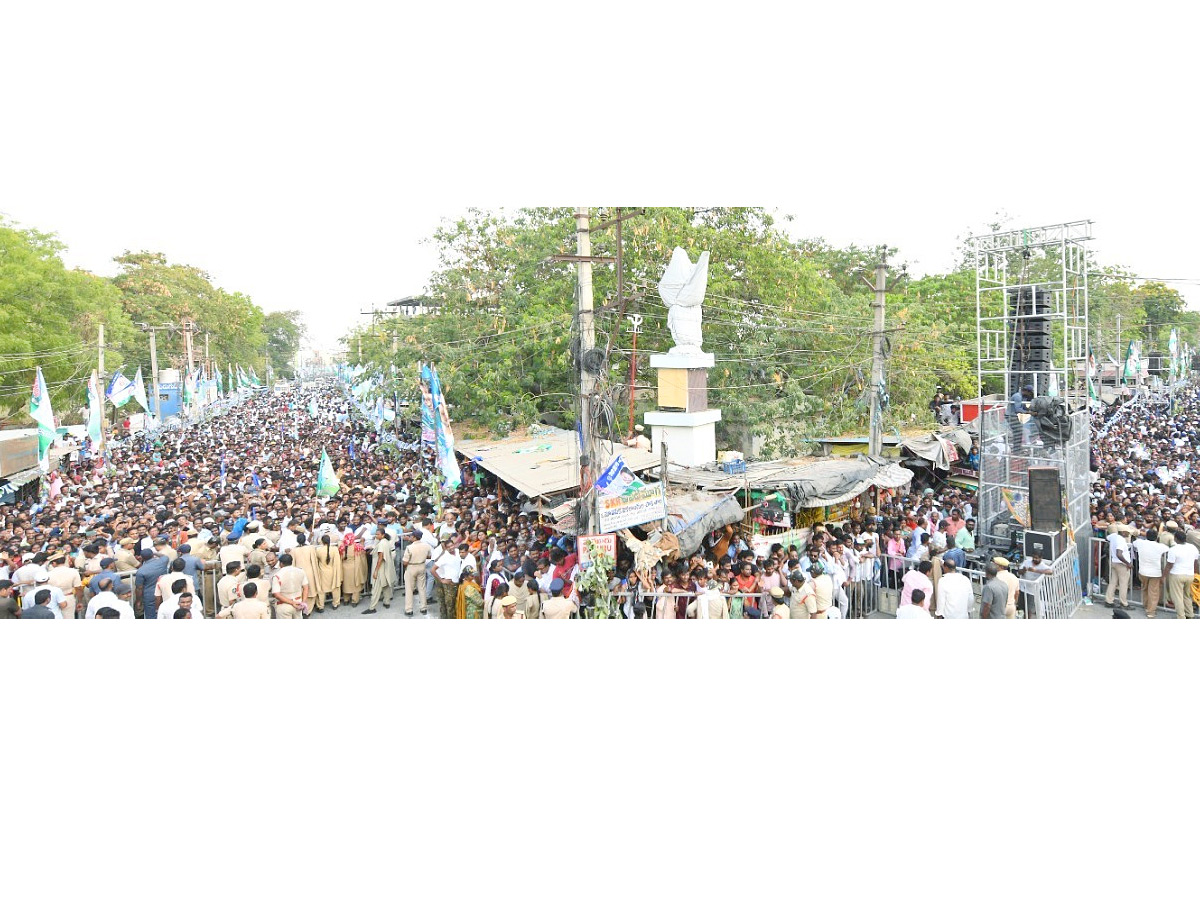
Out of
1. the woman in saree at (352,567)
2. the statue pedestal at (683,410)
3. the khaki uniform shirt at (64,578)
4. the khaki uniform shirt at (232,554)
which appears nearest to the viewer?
the khaki uniform shirt at (64,578)

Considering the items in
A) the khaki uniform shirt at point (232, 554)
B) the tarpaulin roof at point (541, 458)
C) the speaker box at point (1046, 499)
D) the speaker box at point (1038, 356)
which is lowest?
the khaki uniform shirt at point (232, 554)

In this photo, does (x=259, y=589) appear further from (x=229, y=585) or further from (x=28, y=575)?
(x=28, y=575)

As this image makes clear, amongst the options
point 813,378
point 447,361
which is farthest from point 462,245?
point 813,378

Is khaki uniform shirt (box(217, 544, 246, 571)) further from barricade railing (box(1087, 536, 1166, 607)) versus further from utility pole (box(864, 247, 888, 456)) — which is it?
barricade railing (box(1087, 536, 1166, 607))

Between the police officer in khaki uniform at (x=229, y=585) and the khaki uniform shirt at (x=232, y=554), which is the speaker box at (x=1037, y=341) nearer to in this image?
the police officer in khaki uniform at (x=229, y=585)

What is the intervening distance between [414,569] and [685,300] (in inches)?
188

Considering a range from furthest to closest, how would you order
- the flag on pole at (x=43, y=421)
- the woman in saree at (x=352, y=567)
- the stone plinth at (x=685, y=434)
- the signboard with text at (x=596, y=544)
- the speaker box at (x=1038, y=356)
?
the flag on pole at (x=43, y=421)
the stone plinth at (x=685, y=434)
the speaker box at (x=1038, y=356)
the woman in saree at (x=352, y=567)
the signboard with text at (x=596, y=544)

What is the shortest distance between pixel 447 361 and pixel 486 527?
7.19 m

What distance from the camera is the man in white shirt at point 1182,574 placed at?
801cm

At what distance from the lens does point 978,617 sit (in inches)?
317

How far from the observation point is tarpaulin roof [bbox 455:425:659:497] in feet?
33.0

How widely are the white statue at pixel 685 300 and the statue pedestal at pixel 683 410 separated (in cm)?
19

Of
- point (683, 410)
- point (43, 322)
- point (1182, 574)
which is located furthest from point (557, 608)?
point (43, 322)

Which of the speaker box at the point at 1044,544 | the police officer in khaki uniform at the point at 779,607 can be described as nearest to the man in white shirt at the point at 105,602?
the police officer in khaki uniform at the point at 779,607
